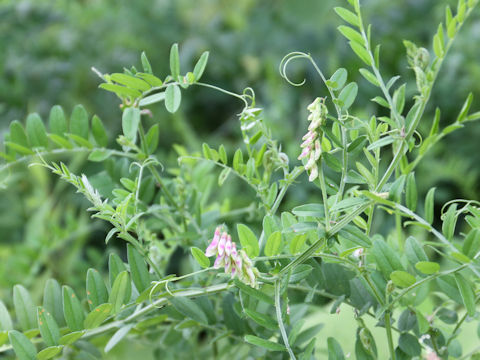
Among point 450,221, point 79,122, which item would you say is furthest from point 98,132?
point 450,221

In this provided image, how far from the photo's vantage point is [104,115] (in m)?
1.14

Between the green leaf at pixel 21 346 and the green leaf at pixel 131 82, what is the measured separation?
137 mm

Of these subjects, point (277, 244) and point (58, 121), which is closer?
point (277, 244)

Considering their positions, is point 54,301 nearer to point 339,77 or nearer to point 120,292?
point 120,292

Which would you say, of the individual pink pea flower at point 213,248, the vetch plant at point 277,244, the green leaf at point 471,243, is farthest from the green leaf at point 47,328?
the green leaf at point 471,243

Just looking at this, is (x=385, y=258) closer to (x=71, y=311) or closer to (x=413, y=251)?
(x=413, y=251)

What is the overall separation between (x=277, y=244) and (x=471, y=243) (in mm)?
84

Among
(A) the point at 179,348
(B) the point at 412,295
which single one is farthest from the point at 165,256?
(B) the point at 412,295

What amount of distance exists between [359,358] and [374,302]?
3cm

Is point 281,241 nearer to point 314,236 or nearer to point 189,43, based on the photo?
point 314,236

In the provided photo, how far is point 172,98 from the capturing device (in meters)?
0.33

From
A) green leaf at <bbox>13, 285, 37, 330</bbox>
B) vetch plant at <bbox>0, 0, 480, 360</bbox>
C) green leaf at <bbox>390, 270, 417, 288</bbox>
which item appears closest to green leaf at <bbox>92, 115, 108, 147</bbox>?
vetch plant at <bbox>0, 0, 480, 360</bbox>

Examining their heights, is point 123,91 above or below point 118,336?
above

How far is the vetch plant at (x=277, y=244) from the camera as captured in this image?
0.27 meters
